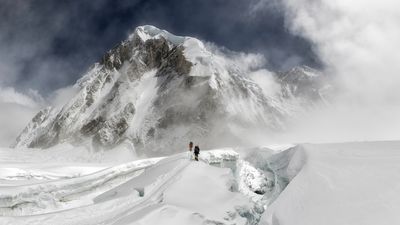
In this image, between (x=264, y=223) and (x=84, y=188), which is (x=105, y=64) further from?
(x=264, y=223)

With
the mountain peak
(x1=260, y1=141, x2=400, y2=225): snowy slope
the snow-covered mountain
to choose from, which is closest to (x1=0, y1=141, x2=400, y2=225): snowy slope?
(x1=260, y1=141, x2=400, y2=225): snowy slope

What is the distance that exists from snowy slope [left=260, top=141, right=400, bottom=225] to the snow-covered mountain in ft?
387

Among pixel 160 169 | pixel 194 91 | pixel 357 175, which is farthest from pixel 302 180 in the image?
pixel 194 91

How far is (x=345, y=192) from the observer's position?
35.3 ft

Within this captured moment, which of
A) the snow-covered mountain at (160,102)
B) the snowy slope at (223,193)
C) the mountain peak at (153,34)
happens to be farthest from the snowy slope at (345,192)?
the mountain peak at (153,34)

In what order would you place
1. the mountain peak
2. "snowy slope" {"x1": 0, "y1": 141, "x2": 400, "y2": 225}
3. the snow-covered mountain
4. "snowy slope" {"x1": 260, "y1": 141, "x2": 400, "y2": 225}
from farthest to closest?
1. the mountain peak
2. the snow-covered mountain
3. "snowy slope" {"x1": 0, "y1": 141, "x2": 400, "y2": 225}
4. "snowy slope" {"x1": 260, "y1": 141, "x2": 400, "y2": 225}

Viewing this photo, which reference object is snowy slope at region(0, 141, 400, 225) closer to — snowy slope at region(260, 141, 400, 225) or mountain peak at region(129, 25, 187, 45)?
snowy slope at region(260, 141, 400, 225)

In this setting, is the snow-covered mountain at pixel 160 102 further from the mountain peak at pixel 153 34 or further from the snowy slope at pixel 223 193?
the snowy slope at pixel 223 193

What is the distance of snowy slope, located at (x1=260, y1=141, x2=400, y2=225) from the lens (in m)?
9.30

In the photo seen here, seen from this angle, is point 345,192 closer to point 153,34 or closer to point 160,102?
point 160,102

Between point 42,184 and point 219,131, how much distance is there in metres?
116

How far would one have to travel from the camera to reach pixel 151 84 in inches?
6476

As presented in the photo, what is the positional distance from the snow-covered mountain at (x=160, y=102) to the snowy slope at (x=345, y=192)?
387 feet

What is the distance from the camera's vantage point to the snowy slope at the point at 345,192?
30.5ft
